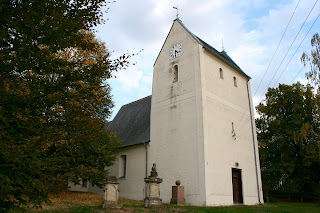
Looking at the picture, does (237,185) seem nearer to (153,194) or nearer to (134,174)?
(153,194)

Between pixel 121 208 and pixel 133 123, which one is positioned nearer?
pixel 121 208

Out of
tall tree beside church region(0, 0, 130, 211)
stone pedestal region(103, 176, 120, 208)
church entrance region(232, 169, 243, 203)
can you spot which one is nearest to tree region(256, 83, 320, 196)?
church entrance region(232, 169, 243, 203)

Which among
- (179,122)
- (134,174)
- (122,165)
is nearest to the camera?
(179,122)

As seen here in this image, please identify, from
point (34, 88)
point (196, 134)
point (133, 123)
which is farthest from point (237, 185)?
→ point (34, 88)

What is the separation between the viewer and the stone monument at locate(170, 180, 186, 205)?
47.5 feet

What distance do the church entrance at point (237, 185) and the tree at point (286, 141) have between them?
9677 millimetres

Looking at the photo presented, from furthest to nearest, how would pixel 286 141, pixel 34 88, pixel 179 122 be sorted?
pixel 286 141 → pixel 179 122 → pixel 34 88

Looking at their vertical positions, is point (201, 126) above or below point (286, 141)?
below

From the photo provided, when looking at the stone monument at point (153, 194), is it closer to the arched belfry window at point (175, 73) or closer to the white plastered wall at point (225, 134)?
the white plastered wall at point (225, 134)

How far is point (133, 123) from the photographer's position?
23469 millimetres

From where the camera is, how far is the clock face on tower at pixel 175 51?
61.4ft

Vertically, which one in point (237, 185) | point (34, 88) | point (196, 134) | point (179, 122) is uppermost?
point (179, 122)

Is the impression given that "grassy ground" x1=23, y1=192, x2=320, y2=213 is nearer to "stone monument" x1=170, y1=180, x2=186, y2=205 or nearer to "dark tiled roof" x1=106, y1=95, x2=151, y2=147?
"stone monument" x1=170, y1=180, x2=186, y2=205

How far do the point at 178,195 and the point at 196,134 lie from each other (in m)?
3.54
